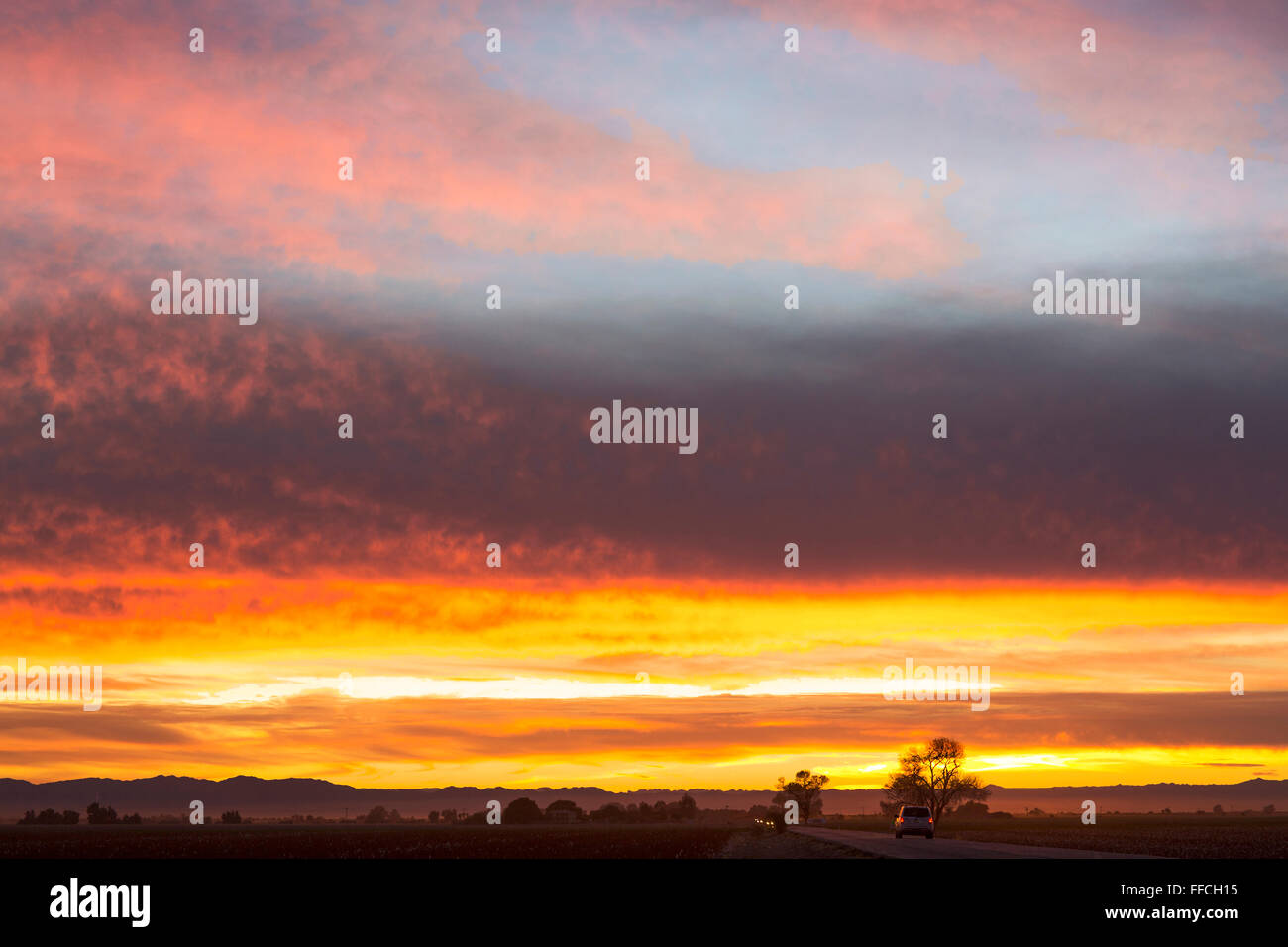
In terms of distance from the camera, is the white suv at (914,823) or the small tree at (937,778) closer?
the white suv at (914,823)

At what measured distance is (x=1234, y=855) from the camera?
2144 inches

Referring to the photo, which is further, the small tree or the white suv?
the small tree

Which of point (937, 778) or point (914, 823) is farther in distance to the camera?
point (937, 778)
